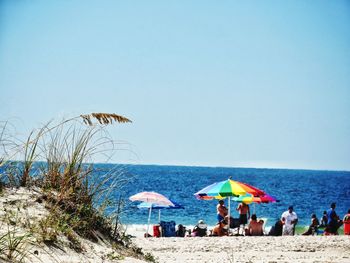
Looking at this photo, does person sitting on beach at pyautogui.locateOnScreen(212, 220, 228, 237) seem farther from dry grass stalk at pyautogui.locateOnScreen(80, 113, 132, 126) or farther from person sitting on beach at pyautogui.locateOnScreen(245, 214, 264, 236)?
dry grass stalk at pyautogui.locateOnScreen(80, 113, 132, 126)

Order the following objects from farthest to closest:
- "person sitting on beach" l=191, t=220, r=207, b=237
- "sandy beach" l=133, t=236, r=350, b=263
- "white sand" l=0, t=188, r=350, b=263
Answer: "person sitting on beach" l=191, t=220, r=207, b=237, "sandy beach" l=133, t=236, r=350, b=263, "white sand" l=0, t=188, r=350, b=263

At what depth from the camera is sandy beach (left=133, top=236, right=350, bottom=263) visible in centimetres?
958

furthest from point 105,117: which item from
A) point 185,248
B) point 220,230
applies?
point 220,230

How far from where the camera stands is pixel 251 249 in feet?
37.4

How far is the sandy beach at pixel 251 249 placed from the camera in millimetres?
9582

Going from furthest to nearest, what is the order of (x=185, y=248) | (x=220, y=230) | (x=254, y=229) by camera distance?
(x=254, y=229) < (x=220, y=230) < (x=185, y=248)

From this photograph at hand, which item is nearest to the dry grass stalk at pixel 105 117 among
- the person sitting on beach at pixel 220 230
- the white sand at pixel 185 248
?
the white sand at pixel 185 248

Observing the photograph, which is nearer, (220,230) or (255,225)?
(220,230)

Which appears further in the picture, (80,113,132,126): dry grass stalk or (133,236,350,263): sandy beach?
(133,236,350,263): sandy beach

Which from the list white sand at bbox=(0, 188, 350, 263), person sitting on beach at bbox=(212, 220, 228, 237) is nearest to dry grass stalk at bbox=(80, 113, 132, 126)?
white sand at bbox=(0, 188, 350, 263)

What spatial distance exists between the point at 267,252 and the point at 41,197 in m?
5.78

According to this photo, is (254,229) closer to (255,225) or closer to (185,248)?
(255,225)

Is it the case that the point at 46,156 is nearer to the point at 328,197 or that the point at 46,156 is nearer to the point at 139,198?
the point at 139,198

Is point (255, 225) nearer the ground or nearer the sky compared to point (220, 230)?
nearer the sky
